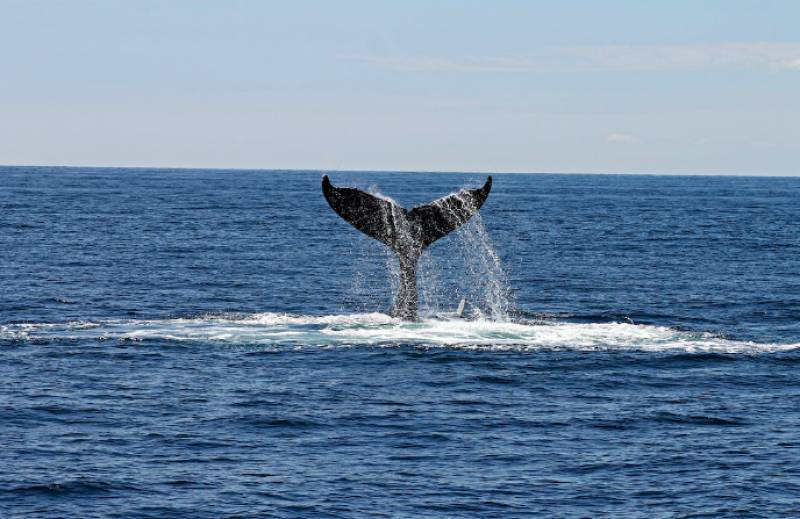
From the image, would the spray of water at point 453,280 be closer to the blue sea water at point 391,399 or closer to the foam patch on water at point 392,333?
the blue sea water at point 391,399

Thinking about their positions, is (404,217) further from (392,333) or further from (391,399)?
(391,399)

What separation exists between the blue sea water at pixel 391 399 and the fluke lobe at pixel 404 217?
6.69 ft

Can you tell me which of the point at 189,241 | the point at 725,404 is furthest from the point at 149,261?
the point at 725,404

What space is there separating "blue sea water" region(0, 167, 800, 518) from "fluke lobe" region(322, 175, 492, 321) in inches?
80.3

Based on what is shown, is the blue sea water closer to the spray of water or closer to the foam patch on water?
the foam patch on water

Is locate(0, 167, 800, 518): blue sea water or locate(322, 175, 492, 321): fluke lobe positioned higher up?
locate(322, 175, 492, 321): fluke lobe

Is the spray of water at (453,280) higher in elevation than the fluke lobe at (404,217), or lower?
lower

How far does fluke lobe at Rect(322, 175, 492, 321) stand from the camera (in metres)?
25.1

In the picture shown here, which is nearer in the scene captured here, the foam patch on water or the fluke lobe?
the fluke lobe

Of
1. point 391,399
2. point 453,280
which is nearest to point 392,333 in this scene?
point 391,399

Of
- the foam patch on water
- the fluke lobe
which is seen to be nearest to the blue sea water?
the foam patch on water

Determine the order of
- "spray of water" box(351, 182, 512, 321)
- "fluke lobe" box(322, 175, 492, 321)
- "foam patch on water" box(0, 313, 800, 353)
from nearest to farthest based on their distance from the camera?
1. "fluke lobe" box(322, 175, 492, 321)
2. "foam patch on water" box(0, 313, 800, 353)
3. "spray of water" box(351, 182, 512, 321)

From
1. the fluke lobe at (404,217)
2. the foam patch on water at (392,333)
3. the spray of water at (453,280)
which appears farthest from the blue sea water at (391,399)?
the fluke lobe at (404,217)

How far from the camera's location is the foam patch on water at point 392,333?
2677cm
